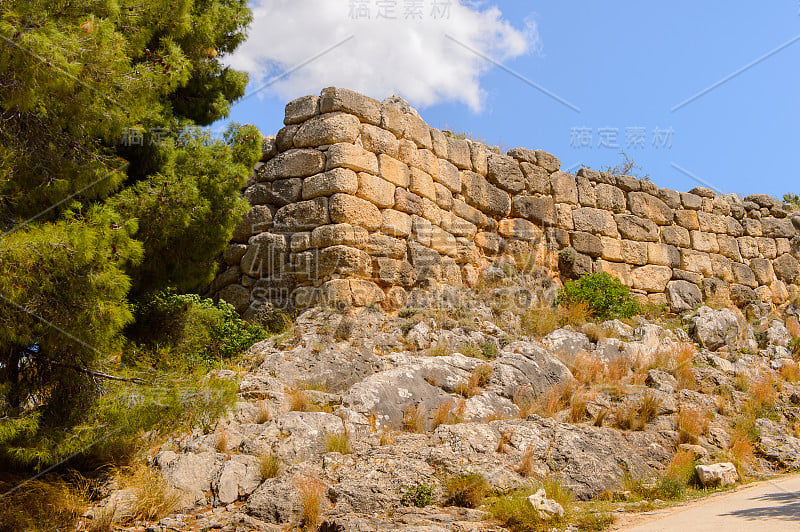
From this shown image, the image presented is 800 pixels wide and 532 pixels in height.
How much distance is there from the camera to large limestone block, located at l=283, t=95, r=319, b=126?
944cm

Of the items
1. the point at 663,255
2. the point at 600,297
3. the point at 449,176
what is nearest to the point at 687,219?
the point at 663,255

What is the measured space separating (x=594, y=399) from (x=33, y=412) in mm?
5606

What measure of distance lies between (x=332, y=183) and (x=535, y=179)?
15.6 ft

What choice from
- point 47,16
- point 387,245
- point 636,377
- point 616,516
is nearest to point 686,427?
point 636,377

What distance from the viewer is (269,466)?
18.4 feet

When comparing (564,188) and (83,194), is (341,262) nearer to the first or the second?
(83,194)

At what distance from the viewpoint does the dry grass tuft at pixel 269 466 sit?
558cm

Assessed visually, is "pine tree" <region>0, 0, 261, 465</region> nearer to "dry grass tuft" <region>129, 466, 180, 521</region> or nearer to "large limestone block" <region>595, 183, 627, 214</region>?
"dry grass tuft" <region>129, 466, 180, 521</region>

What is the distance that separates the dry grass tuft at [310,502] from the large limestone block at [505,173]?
7.49 m

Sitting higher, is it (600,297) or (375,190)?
(375,190)

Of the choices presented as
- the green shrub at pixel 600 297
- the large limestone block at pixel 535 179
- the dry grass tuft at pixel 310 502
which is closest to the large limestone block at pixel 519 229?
the large limestone block at pixel 535 179

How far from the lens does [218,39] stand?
8.78 m

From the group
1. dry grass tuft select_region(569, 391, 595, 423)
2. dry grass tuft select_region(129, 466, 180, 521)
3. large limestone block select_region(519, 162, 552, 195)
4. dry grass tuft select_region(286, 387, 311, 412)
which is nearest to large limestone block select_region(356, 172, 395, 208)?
dry grass tuft select_region(286, 387, 311, 412)

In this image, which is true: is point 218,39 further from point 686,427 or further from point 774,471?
point 774,471
